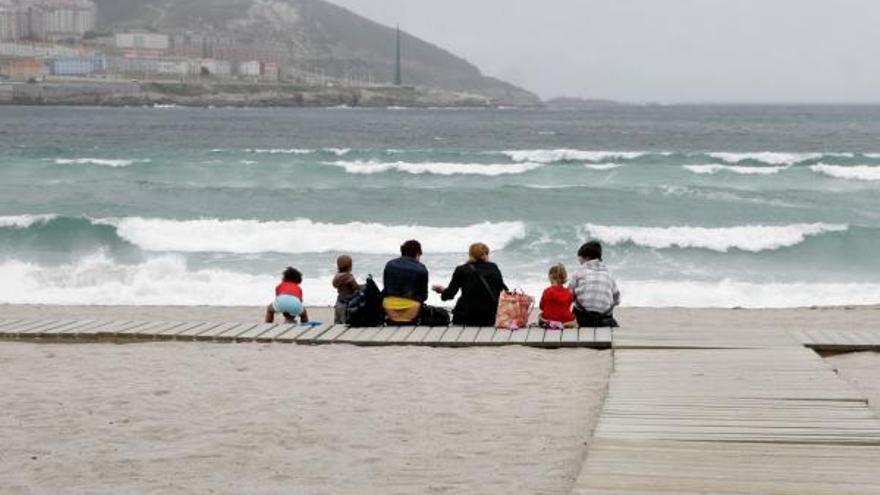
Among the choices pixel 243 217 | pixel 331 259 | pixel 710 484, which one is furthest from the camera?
pixel 243 217

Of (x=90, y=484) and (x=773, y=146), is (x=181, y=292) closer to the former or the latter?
(x=90, y=484)

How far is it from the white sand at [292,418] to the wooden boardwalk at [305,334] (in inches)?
8.2

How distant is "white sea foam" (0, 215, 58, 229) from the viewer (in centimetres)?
2592

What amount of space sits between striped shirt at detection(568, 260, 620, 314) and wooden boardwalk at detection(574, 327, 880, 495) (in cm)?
149

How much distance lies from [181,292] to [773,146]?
158 ft

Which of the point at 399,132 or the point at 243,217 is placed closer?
the point at 243,217

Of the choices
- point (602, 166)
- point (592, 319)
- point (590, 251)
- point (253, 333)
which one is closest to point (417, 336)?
point (253, 333)

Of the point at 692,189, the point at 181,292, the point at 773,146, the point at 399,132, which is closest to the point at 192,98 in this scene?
the point at 399,132

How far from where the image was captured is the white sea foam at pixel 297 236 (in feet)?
78.8

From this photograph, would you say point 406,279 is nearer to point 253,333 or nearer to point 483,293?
point 483,293

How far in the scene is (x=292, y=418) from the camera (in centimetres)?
753

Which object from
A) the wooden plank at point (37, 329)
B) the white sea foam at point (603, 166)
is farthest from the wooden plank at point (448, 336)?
the white sea foam at point (603, 166)

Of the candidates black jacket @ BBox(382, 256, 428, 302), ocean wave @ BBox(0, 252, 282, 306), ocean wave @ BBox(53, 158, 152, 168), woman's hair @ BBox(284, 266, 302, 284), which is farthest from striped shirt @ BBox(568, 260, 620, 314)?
ocean wave @ BBox(53, 158, 152, 168)

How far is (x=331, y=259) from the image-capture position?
878 inches
